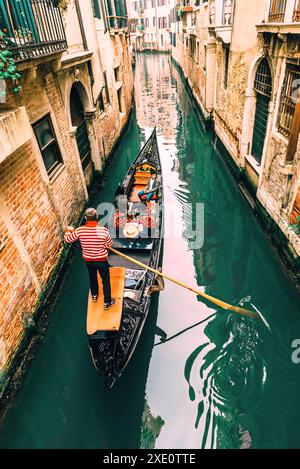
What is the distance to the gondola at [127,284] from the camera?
11.9 ft

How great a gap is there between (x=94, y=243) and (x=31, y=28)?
3.26 m

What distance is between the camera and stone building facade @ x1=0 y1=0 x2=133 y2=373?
151 inches

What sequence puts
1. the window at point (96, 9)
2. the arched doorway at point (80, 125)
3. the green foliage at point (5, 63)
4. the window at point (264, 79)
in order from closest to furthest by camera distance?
the green foliage at point (5, 63) < the window at point (264, 79) < the arched doorway at point (80, 125) < the window at point (96, 9)

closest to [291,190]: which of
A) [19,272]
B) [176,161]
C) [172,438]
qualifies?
[172,438]

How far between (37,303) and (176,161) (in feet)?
25.0

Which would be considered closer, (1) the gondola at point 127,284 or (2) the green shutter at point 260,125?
(1) the gondola at point 127,284

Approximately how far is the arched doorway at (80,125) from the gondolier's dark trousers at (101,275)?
483cm

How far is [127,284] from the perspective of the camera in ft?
Result: 15.4

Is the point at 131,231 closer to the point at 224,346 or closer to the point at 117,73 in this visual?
the point at 224,346

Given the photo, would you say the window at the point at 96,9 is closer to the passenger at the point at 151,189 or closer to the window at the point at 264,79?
the window at the point at 264,79

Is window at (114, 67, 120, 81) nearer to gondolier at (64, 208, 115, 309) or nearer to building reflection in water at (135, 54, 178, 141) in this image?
building reflection in water at (135, 54, 178, 141)

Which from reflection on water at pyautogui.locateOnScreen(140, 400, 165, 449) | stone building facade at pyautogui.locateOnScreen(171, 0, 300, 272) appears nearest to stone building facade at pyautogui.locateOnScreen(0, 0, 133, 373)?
reflection on water at pyautogui.locateOnScreen(140, 400, 165, 449)

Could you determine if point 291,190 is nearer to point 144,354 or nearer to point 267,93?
point 267,93

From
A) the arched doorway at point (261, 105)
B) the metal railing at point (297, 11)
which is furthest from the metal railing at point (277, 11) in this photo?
the arched doorway at point (261, 105)
